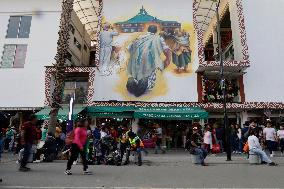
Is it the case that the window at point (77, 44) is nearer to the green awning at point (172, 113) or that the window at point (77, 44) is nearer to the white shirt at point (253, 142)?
the green awning at point (172, 113)

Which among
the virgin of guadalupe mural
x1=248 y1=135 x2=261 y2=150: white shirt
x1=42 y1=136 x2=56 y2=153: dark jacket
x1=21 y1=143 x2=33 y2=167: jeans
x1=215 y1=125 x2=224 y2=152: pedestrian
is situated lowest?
x1=21 y1=143 x2=33 y2=167: jeans

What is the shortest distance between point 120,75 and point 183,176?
16001mm

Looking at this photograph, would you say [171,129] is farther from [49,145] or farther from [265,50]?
[49,145]

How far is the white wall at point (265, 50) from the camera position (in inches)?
963

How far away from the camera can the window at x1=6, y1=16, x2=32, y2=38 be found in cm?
2692

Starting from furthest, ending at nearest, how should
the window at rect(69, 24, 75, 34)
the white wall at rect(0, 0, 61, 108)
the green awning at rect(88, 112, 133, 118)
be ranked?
the window at rect(69, 24, 75, 34) < the white wall at rect(0, 0, 61, 108) < the green awning at rect(88, 112, 133, 118)

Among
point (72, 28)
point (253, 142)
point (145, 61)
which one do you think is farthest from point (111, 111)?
point (253, 142)

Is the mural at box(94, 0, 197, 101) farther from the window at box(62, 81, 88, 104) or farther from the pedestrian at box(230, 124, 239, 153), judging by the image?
the pedestrian at box(230, 124, 239, 153)

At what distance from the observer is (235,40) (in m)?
26.9

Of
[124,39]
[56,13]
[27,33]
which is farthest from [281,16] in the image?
[27,33]

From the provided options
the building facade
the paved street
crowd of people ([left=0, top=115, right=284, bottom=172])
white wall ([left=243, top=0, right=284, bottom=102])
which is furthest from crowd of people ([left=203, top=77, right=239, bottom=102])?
the paved street

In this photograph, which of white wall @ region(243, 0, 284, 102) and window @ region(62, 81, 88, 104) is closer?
white wall @ region(243, 0, 284, 102)

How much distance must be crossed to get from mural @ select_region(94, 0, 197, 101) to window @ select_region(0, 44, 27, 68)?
239 inches

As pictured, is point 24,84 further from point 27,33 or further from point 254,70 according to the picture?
point 254,70
